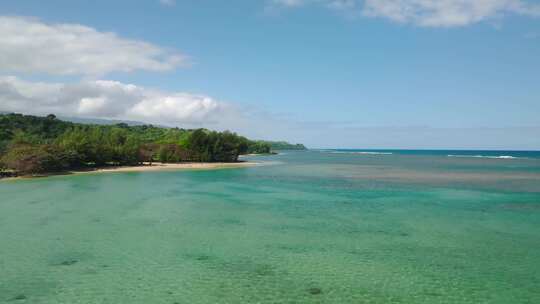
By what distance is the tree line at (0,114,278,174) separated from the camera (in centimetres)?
5459

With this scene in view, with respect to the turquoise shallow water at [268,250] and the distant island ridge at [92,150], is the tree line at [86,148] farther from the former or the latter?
the turquoise shallow water at [268,250]

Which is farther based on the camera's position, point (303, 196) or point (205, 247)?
point (303, 196)

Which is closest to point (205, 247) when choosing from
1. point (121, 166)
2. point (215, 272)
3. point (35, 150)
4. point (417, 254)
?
point (215, 272)

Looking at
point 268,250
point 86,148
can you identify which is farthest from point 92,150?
point 268,250

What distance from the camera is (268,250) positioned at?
17.1m

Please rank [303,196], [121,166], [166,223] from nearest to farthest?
[166,223] → [303,196] → [121,166]

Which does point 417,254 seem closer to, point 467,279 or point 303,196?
point 467,279

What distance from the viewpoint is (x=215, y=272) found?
14.2 metres

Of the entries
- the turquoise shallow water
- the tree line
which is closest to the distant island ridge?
the tree line

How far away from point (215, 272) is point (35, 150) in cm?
5095

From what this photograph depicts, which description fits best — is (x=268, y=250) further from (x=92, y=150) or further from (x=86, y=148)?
(x=92, y=150)

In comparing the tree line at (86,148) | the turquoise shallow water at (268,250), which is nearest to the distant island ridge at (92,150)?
the tree line at (86,148)

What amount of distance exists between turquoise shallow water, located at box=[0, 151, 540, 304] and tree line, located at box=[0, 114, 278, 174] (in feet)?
80.9

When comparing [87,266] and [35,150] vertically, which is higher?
[35,150]
